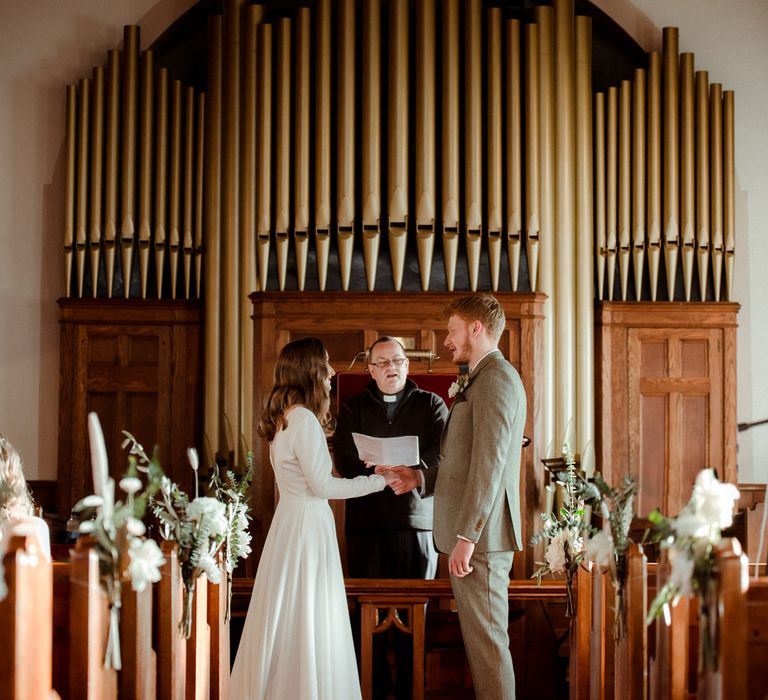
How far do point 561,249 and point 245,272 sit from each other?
222 centimetres

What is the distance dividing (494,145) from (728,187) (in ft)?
5.66

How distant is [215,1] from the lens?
820 cm

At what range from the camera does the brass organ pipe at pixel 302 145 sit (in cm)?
746

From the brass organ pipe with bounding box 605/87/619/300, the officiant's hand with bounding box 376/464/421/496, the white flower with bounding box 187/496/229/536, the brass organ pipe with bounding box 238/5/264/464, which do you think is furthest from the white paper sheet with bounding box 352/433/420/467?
the brass organ pipe with bounding box 605/87/619/300

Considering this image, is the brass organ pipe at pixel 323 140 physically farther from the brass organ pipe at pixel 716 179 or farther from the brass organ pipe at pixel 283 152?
the brass organ pipe at pixel 716 179

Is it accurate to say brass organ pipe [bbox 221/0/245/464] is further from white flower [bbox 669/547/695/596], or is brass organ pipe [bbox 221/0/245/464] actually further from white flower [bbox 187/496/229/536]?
white flower [bbox 669/547/695/596]

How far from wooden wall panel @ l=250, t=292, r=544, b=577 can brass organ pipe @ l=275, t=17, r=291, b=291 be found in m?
0.30

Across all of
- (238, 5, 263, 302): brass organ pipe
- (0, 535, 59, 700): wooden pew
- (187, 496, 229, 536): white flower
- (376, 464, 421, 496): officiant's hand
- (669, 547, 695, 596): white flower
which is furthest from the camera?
(238, 5, 263, 302): brass organ pipe

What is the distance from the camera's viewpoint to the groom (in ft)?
15.0

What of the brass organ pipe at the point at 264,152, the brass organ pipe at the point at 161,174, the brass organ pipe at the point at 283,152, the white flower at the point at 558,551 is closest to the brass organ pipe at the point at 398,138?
the brass organ pipe at the point at 283,152

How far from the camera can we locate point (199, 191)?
308 inches

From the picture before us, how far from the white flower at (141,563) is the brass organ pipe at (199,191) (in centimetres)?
472

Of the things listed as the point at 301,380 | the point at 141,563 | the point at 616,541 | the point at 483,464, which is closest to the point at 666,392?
the point at 483,464

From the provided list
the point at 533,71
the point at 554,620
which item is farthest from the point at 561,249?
the point at 554,620
